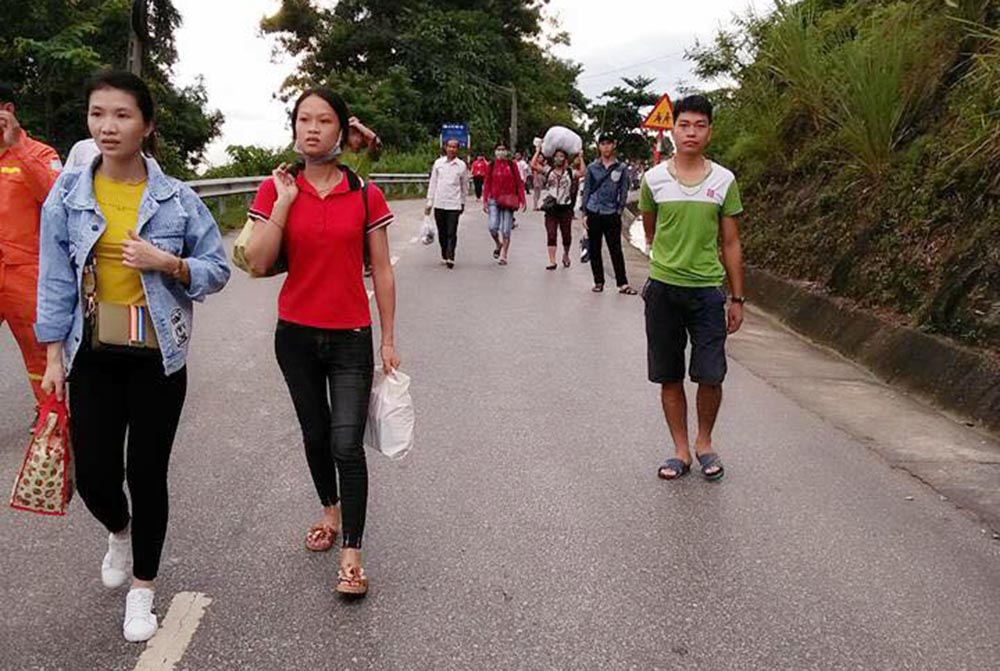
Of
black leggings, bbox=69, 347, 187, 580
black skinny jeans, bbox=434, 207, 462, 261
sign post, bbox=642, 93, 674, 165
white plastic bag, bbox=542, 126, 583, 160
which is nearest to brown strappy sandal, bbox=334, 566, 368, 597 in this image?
black leggings, bbox=69, 347, 187, 580

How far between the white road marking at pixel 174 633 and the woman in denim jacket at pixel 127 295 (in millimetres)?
62

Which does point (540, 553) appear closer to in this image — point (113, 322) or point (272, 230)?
point (272, 230)

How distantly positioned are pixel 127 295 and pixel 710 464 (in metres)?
3.19

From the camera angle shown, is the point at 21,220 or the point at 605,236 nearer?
the point at 21,220

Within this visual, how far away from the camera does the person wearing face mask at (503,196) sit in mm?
14711

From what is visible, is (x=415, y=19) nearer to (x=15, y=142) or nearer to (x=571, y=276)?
(x=571, y=276)

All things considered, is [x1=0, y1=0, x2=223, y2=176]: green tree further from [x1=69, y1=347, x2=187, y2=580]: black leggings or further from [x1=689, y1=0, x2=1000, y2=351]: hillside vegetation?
[x1=69, y1=347, x2=187, y2=580]: black leggings

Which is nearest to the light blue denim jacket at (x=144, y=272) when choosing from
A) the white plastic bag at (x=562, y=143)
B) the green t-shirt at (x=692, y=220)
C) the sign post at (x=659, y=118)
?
the green t-shirt at (x=692, y=220)

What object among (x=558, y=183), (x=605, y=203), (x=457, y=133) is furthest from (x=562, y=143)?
(x=457, y=133)

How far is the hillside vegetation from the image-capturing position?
8055 millimetres

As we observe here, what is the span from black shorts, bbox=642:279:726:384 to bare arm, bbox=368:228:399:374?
188cm

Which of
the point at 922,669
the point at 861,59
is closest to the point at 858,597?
the point at 922,669

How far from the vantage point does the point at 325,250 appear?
3.62 m

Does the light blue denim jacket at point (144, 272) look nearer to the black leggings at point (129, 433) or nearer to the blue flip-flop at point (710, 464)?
the black leggings at point (129, 433)
